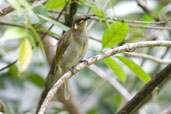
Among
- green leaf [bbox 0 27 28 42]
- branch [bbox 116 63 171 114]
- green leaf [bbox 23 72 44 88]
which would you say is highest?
green leaf [bbox 0 27 28 42]

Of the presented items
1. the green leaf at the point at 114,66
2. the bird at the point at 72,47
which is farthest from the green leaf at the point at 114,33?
the bird at the point at 72,47

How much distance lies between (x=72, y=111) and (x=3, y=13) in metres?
1.49

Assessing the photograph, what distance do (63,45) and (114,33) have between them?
75 centimetres

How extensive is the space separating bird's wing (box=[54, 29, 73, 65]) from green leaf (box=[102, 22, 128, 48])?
660mm

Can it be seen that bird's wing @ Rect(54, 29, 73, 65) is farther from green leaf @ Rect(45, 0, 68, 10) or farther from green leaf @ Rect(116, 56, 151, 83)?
green leaf @ Rect(116, 56, 151, 83)

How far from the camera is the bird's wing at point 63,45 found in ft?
8.44

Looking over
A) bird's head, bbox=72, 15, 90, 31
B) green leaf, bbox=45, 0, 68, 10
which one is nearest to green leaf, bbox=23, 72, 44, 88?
bird's head, bbox=72, 15, 90, 31

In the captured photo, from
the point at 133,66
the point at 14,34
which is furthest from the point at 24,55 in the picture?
the point at 133,66

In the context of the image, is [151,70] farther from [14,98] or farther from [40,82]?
[14,98]

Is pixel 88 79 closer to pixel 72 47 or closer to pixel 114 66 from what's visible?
pixel 72 47

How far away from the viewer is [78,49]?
262 centimetres

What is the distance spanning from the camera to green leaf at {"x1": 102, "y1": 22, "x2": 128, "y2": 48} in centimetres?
192

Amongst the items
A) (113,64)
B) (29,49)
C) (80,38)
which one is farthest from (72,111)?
(29,49)

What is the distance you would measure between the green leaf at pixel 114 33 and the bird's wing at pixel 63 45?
26.0 inches
